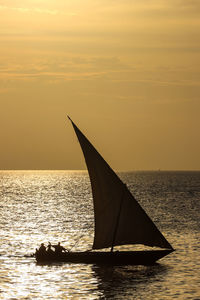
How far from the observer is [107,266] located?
165ft

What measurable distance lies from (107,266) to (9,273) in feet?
24.7

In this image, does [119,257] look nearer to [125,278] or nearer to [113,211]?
[113,211]

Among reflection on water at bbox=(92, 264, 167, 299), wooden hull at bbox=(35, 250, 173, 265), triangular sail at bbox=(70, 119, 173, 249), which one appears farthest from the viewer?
wooden hull at bbox=(35, 250, 173, 265)

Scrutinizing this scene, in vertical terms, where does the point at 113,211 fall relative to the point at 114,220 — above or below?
above

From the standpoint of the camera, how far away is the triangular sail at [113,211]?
4875 centimetres

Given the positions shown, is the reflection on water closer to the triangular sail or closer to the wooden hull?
the wooden hull

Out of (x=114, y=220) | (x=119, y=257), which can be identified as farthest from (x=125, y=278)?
(x=114, y=220)

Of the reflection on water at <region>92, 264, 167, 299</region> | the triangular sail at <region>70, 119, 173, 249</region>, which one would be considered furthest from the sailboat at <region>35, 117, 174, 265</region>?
the reflection on water at <region>92, 264, 167, 299</region>

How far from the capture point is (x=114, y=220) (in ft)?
163

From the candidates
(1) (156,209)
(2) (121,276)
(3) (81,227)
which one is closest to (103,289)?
(2) (121,276)

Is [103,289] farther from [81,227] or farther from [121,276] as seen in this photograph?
[81,227]

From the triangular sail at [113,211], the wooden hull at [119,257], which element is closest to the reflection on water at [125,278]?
the wooden hull at [119,257]

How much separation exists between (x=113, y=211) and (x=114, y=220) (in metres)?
0.70

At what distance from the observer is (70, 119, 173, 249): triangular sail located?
4875 centimetres
